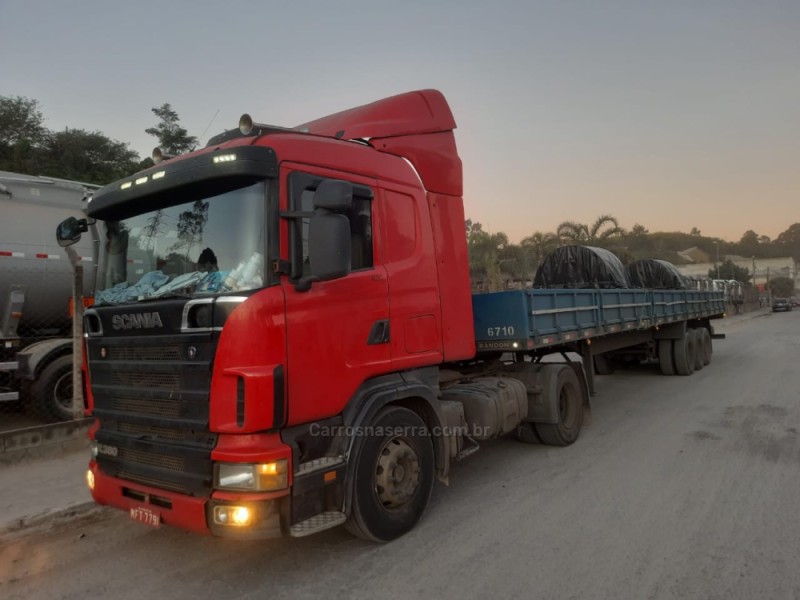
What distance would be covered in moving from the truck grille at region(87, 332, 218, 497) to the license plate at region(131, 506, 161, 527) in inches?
6.6

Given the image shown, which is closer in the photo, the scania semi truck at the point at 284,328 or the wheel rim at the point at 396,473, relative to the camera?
the scania semi truck at the point at 284,328

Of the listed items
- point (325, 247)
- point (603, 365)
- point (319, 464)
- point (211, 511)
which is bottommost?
point (603, 365)

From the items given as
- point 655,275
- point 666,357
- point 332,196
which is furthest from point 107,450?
point 655,275

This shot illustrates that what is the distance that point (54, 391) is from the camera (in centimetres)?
678

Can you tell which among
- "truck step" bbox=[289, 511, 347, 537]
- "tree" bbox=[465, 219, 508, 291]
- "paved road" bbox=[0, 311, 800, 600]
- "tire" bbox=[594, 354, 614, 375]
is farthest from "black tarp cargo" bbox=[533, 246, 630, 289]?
"tree" bbox=[465, 219, 508, 291]

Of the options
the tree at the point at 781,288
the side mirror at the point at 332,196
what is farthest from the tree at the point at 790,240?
the side mirror at the point at 332,196

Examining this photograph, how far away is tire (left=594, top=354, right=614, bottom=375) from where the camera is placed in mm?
11766

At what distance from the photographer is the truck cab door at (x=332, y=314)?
3129mm

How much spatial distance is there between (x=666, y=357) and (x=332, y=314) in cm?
997

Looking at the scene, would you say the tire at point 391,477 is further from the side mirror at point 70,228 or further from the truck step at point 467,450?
the side mirror at point 70,228

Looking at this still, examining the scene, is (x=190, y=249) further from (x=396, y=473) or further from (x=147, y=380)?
(x=396, y=473)

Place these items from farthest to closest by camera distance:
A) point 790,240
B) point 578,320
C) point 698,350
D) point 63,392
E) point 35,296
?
1. point 790,240
2. point 698,350
3. point 35,296
4. point 63,392
5. point 578,320

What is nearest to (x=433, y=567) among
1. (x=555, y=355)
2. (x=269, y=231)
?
(x=269, y=231)

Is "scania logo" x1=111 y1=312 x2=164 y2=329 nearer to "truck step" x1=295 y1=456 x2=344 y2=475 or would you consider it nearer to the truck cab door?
the truck cab door
